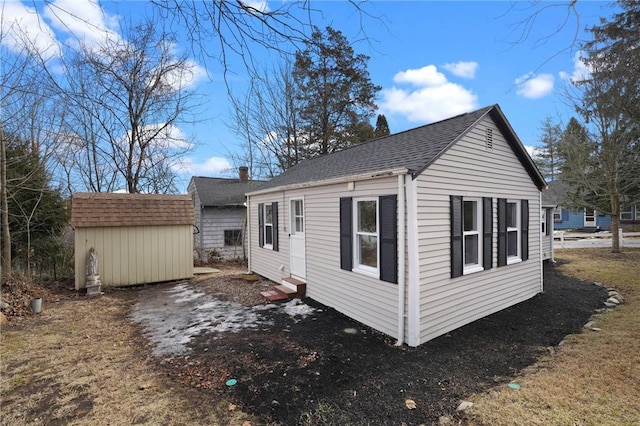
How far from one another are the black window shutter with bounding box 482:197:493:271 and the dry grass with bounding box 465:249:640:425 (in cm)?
171

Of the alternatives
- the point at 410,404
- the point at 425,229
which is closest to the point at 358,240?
the point at 425,229

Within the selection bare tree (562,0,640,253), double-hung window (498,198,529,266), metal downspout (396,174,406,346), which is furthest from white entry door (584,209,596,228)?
metal downspout (396,174,406,346)

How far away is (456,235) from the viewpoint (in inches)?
219

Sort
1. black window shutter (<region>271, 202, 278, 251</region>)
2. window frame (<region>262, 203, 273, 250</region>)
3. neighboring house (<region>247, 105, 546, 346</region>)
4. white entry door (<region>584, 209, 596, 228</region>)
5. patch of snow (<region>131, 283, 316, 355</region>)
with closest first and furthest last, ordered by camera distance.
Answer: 1. neighboring house (<region>247, 105, 546, 346</region>)
2. patch of snow (<region>131, 283, 316, 355</region>)
3. black window shutter (<region>271, 202, 278, 251</region>)
4. window frame (<region>262, 203, 273, 250</region>)
5. white entry door (<region>584, 209, 596, 228</region>)

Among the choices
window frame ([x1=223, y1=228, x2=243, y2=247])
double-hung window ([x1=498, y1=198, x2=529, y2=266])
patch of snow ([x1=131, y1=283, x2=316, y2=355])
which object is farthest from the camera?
window frame ([x1=223, y1=228, x2=243, y2=247])

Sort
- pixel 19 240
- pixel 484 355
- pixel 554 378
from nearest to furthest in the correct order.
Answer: pixel 554 378 < pixel 484 355 < pixel 19 240

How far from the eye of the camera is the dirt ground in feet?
10.7

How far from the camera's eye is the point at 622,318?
5.88m

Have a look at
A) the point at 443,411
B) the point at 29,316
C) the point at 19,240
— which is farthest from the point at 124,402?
the point at 19,240

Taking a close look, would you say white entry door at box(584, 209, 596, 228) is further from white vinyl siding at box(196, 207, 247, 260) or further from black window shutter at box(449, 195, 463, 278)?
black window shutter at box(449, 195, 463, 278)

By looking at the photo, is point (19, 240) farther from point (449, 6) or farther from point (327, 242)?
point (449, 6)

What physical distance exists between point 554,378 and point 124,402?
4.79 m

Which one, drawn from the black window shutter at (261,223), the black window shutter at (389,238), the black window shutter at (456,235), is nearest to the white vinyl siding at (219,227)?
the black window shutter at (261,223)

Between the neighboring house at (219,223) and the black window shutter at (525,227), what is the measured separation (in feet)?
36.7
